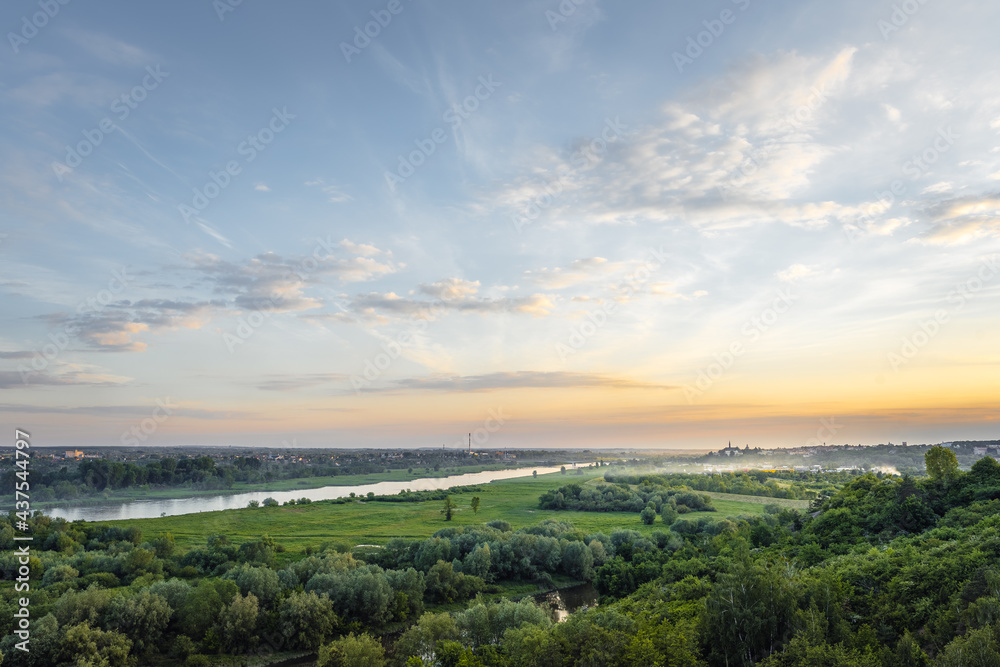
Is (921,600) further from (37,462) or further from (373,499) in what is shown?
(37,462)

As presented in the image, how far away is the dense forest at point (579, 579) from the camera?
941 inches

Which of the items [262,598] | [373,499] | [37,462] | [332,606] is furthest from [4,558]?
[37,462]

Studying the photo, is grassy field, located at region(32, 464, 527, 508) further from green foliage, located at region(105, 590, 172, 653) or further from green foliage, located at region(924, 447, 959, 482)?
green foliage, located at region(924, 447, 959, 482)

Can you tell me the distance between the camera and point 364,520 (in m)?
94.8

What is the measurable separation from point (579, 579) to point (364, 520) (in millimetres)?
44769

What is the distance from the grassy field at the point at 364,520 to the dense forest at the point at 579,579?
10343 millimetres

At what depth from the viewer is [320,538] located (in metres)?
78.6

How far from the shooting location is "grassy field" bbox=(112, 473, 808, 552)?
79250mm

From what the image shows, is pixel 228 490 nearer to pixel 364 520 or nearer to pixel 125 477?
pixel 125 477

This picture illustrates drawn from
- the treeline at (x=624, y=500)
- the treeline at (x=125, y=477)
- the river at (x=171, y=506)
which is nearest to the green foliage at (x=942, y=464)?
the treeline at (x=624, y=500)

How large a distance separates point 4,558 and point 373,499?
230ft

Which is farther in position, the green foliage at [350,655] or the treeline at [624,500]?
the treeline at [624,500]

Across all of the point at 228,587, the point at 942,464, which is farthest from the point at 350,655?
the point at 942,464

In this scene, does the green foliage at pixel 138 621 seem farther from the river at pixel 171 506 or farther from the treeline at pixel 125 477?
the treeline at pixel 125 477
